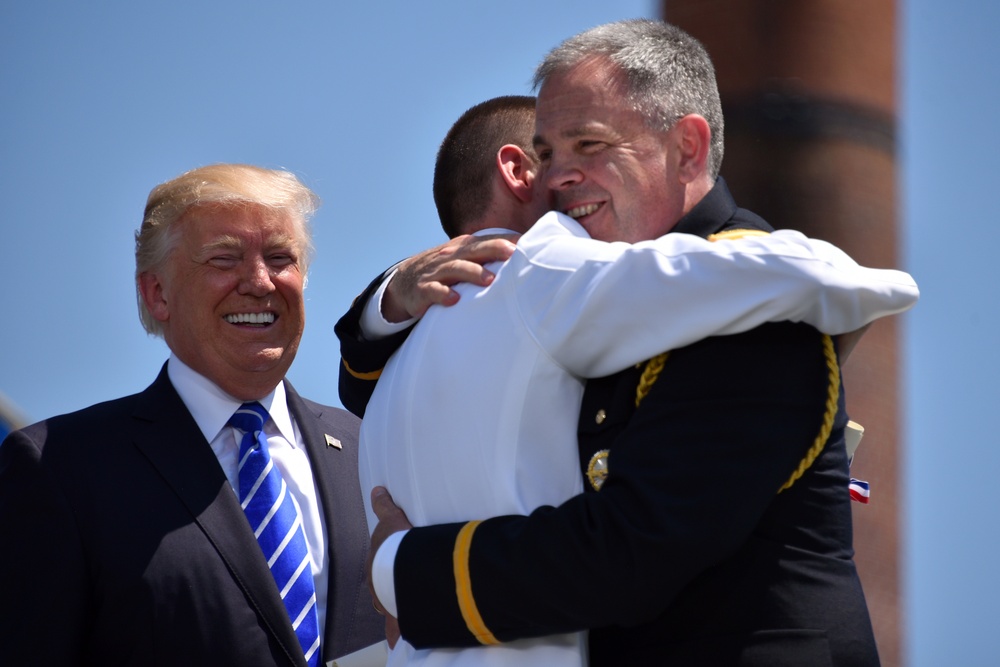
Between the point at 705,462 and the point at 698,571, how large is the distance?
19cm

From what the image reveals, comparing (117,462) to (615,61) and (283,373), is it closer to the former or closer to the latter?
(283,373)

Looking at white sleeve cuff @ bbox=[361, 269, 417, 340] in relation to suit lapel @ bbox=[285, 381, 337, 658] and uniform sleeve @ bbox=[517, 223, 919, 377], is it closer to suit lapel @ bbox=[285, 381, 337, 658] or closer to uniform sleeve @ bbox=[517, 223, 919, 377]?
uniform sleeve @ bbox=[517, 223, 919, 377]

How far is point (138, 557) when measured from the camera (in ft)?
11.2

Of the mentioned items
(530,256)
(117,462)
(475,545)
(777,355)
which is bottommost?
(117,462)

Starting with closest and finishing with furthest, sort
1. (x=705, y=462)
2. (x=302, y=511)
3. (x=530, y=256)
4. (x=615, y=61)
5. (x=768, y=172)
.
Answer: (x=705, y=462), (x=530, y=256), (x=615, y=61), (x=302, y=511), (x=768, y=172)

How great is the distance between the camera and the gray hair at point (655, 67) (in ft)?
8.74

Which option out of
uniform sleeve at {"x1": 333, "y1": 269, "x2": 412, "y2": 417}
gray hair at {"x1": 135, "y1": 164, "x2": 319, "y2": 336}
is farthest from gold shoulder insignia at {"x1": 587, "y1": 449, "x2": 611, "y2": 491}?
gray hair at {"x1": 135, "y1": 164, "x2": 319, "y2": 336}

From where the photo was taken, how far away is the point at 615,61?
2670 millimetres

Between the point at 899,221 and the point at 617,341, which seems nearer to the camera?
the point at 617,341

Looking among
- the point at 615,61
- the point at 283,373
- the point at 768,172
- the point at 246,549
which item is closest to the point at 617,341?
the point at 615,61

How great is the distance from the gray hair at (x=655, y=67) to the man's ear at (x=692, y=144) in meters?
0.02

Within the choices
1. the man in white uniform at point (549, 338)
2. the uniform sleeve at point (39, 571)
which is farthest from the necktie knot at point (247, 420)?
the man in white uniform at point (549, 338)

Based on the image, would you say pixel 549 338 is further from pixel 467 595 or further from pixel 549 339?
pixel 467 595

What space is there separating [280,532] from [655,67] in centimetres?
175
